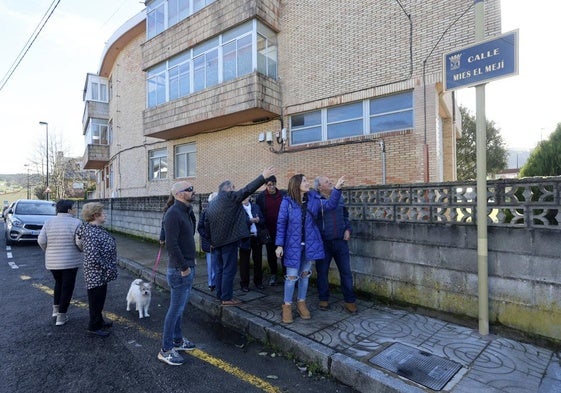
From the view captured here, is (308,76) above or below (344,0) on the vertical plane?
below

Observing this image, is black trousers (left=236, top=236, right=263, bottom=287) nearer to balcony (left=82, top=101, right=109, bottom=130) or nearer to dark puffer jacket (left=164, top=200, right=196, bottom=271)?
dark puffer jacket (left=164, top=200, right=196, bottom=271)

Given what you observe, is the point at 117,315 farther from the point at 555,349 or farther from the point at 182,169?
the point at 182,169

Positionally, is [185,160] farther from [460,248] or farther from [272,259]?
[460,248]

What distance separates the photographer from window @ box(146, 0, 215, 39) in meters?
13.4

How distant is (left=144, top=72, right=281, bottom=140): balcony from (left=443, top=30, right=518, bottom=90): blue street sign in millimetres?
7911

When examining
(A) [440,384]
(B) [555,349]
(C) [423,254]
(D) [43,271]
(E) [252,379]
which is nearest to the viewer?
(A) [440,384]

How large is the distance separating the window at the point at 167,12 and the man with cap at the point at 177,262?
11844 mm

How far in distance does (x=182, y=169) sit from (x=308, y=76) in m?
7.73

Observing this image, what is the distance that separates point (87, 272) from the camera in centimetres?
407

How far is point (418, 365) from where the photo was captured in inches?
125

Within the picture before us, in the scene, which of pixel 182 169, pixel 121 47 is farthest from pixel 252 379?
pixel 121 47

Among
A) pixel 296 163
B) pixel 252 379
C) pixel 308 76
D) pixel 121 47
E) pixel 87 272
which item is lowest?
pixel 252 379

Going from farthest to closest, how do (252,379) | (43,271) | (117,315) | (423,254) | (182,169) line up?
(182,169) → (43,271) → (117,315) → (423,254) → (252,379)

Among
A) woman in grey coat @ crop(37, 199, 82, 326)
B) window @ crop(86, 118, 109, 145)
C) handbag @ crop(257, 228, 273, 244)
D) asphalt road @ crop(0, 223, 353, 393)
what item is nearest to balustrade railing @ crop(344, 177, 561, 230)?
handbag @ crop(257, 228, 273, 244)
